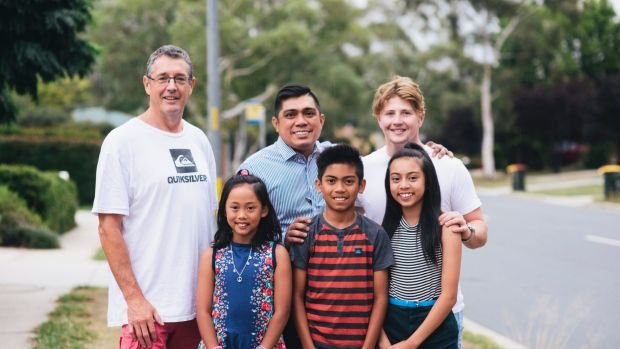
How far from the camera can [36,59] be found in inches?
303

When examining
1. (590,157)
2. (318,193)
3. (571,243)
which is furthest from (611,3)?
(318,193)

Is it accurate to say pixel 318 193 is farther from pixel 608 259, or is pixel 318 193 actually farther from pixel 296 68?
pixel 296 68

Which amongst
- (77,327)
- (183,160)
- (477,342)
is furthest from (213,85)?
(183,160)

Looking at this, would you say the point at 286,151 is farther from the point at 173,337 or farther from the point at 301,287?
the point at 173,337

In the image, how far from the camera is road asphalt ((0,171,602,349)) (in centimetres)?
684

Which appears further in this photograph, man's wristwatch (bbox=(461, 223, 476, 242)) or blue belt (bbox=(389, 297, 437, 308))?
man's wristwatch (bbox=(461, 223, 476, 242))

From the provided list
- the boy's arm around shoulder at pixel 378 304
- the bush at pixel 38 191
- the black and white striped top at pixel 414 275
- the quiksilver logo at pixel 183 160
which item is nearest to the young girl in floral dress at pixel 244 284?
the quiksilver logo at pixel 183 160

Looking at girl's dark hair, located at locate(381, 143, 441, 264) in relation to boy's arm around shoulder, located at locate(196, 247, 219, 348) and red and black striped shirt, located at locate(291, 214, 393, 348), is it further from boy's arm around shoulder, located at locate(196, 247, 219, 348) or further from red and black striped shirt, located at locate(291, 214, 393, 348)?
boy's arm around shoulder, located at locate(196, 247, 219, 348)

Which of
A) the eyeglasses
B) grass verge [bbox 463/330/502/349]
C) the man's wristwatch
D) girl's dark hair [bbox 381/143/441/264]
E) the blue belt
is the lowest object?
grass verge [bbox 463/330/502/349]

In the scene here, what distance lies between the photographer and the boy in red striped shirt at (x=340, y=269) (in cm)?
329

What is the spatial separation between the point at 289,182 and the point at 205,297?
0.69 m

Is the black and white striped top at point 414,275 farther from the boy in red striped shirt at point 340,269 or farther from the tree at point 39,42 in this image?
the tree at point 39,42

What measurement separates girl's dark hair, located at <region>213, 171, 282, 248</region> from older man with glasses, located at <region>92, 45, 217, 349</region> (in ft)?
0.35

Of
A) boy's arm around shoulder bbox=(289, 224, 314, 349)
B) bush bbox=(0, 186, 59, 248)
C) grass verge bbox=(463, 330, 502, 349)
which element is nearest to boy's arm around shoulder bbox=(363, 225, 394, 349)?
boy's arm around shoulder bbox=(289, 224, 314, 349)
